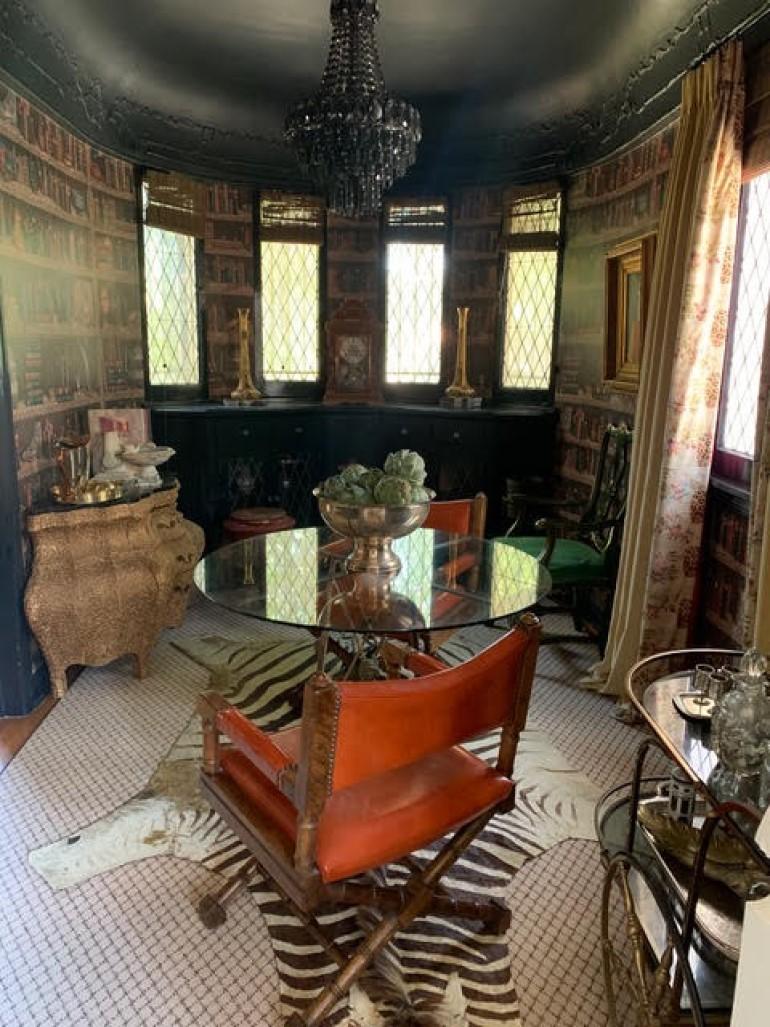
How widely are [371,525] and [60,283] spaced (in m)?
2.40

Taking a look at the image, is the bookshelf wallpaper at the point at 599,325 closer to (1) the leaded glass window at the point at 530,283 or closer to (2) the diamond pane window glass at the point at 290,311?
(1) the leaded glass window at the point at 530,283

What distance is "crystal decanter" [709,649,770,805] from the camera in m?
1.69

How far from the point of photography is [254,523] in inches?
190

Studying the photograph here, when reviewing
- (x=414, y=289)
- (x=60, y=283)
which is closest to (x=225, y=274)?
(x=414, y=289)

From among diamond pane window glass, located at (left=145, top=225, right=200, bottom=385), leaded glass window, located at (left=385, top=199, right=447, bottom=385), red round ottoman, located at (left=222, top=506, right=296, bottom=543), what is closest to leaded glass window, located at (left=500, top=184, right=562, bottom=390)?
leaded glass window, located at (left=385, top=199, right=447, bottom=385)

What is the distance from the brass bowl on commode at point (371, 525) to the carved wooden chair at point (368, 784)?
0.73 metres

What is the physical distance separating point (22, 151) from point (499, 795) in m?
3.33

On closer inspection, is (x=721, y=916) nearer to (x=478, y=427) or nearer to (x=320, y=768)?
(x=320, y=768)

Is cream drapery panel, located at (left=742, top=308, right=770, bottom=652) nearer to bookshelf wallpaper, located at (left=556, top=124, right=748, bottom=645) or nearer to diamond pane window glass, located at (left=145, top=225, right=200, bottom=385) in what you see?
bookshelf wallpaper, located at (left=556, top=124, right=748, bottom=645)

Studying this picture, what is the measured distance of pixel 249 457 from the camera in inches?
207

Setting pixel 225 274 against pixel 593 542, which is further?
pixel 225 274

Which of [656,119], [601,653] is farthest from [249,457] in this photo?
[656,119]

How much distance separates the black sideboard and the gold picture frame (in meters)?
0.77

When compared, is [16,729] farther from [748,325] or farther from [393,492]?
[748,325]
